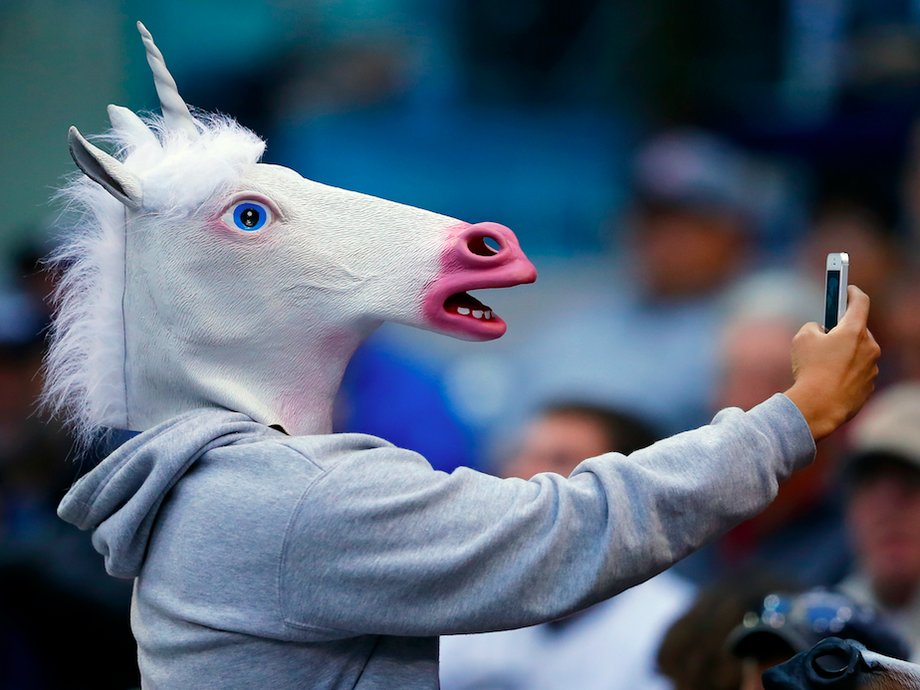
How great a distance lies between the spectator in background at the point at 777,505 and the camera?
2.16 metres

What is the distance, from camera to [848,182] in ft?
10.5

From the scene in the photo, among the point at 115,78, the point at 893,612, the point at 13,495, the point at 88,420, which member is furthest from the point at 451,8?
the point at 88,420

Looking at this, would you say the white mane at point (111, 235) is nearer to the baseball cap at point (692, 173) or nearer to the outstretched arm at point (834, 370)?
the outstretched arm at point (834, 370)

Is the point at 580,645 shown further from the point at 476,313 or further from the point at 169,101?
the point at 169,101

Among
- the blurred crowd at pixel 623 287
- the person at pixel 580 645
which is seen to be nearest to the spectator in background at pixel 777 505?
the blurred crowd at pixel 623 287

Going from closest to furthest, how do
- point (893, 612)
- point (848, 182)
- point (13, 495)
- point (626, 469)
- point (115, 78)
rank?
1. point (626, 469)
2. point (893, 612)
3. point (13, 495)
4. point (848, 182)
5. point (115, 78)

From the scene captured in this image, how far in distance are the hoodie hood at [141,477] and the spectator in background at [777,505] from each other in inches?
49.8

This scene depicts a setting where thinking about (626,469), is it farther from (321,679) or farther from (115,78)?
(115,78)

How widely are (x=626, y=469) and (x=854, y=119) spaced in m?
2.63

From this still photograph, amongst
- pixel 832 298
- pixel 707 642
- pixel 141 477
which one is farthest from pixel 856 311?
pixel 707 642

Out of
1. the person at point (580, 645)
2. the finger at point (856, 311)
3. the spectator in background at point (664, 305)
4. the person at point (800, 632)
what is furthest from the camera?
the spectator in background at point (664, 305)

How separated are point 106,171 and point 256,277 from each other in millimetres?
160

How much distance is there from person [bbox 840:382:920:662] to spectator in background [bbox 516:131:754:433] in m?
0.48

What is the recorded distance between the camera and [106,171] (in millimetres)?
1063
